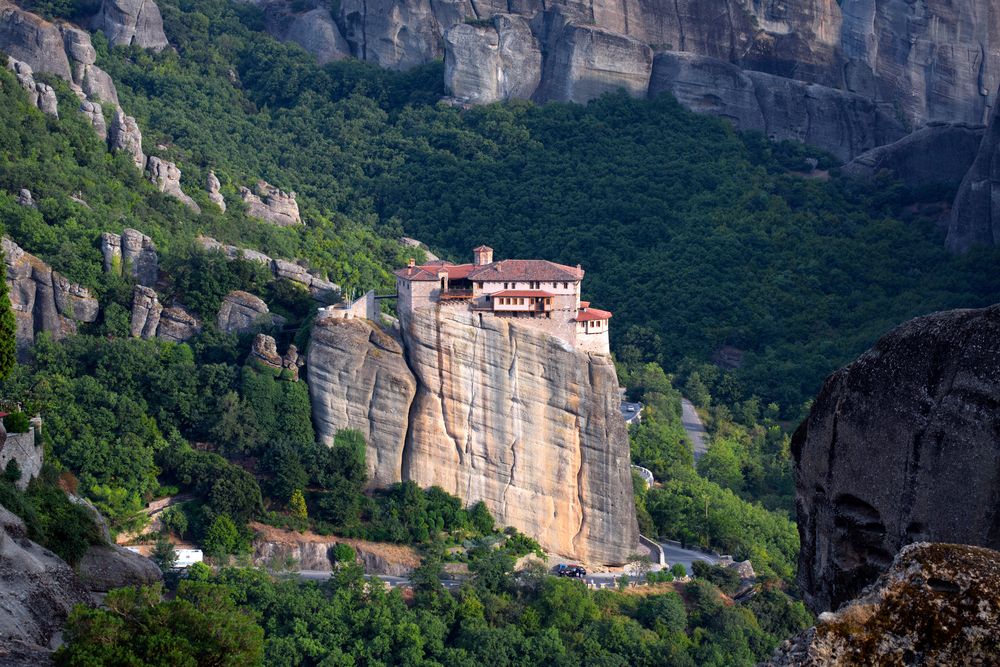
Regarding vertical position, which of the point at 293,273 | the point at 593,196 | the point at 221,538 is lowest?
the point at 221,538

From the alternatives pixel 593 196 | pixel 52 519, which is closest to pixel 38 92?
pixel 593 196

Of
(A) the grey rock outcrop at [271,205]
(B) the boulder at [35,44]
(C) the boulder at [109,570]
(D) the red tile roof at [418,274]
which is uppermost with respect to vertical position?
(B) the boulder at [35,44]

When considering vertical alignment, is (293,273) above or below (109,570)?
above

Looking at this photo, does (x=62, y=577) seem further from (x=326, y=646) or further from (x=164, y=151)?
(x=164, y=151)

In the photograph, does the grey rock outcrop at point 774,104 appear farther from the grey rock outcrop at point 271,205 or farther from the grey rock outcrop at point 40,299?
the grey rock outcrop at point 40,299

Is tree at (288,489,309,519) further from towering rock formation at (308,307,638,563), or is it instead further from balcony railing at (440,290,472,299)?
balcony railing at (440,290,472,299)

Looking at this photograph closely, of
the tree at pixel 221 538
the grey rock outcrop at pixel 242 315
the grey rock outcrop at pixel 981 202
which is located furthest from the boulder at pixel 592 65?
the tree at pixel 221 538

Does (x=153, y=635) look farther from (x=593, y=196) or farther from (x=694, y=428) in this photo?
(x=593, y=196)
